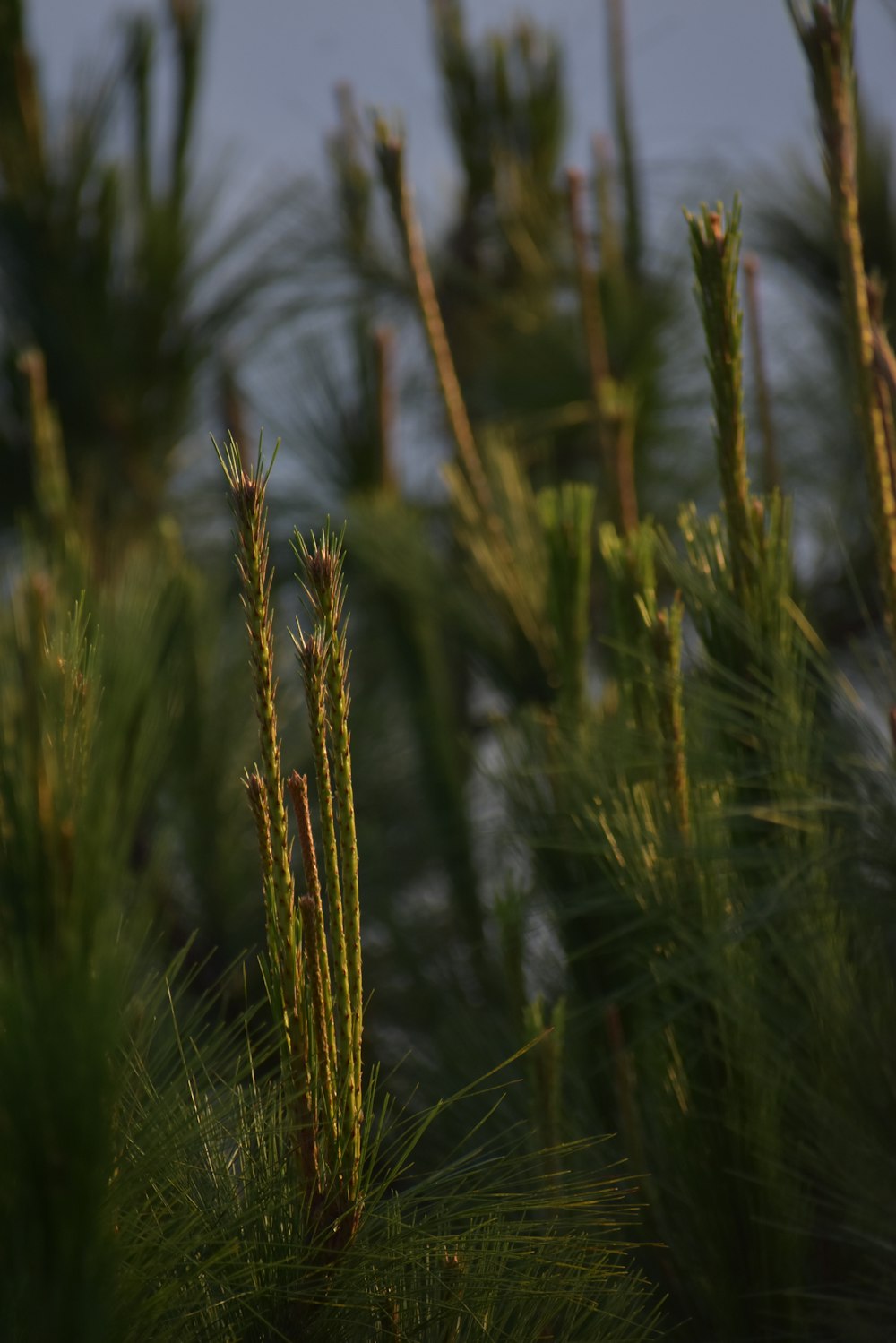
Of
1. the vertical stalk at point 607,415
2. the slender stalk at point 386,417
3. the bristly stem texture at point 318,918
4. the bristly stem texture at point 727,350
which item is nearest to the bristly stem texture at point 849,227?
the bristly stem texture at point 727,350

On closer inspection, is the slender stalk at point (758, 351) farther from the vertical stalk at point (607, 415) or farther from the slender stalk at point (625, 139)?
the slender stalk at point (625, 139)

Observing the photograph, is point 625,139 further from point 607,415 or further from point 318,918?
point 318,918

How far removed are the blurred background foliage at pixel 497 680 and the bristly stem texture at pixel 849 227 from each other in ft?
0.22

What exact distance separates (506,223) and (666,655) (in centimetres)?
159

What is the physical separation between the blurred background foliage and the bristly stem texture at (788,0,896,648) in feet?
0.22

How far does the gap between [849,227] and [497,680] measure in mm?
587

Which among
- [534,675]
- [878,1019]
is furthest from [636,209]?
[878,1019]

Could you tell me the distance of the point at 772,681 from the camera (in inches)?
36.2

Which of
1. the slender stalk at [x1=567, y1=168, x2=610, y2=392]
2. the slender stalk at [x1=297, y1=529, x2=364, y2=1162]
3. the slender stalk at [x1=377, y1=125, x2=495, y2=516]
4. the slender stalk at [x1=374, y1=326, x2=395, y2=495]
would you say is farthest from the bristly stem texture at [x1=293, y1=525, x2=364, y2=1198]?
the slender stalk at [x1=374, y1=326, x2=395, y2=495]

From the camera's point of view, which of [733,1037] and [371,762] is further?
[371,762]

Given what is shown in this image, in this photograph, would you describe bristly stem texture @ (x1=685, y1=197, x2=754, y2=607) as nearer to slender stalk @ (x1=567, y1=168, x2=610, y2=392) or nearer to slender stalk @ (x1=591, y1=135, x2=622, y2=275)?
slender stalk @ (x1=567, y1=168, x2=610, y2=392)

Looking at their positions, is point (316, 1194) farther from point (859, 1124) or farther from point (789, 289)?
point (789, 289)

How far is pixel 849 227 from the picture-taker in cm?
90

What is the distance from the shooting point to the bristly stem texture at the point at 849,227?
2.87ft
